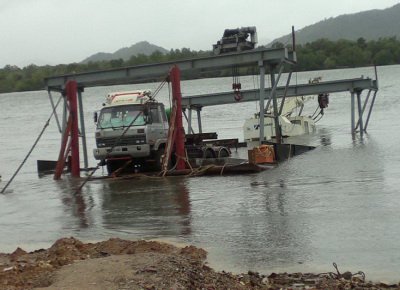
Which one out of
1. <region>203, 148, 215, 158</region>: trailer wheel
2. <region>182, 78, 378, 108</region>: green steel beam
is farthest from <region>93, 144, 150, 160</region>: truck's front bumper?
<region>182, 78, 378, 108</region>: green steel beam

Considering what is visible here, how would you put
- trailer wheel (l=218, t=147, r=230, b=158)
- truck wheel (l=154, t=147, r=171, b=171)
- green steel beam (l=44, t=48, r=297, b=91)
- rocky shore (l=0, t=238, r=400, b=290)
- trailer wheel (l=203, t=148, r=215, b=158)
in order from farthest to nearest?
trailer wheel (l=218, t=147, r=230, b=158) < trailer wheel (l=203, t=148, r=215, b=158) < green steel beam (l=44, t=48, r=297, b=91) < truck wheel (l=154, t=147, r=171, b=171) < rocky shore (l=0, t=238, r=400, b=290)

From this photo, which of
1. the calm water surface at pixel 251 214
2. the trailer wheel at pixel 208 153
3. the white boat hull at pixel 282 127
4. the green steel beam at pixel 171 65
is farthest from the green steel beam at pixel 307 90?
the trailer wheel at pixel 208 153

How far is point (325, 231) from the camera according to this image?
963 centimetres

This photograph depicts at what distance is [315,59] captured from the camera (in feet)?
224

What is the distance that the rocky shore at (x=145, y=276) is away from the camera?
20.6 ft

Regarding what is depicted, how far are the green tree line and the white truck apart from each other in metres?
32.9

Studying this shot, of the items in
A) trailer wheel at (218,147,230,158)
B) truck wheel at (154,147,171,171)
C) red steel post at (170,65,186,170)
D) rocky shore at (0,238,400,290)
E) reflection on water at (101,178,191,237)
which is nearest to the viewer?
rocky shore at (0,238,400,290)

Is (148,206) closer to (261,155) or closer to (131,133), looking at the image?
(131,133)

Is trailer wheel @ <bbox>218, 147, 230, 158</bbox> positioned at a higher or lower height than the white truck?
lower

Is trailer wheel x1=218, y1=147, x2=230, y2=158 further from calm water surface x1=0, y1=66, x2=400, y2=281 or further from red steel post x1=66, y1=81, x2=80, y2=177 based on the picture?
red steel post x1=66, y1=81, x2=80, y2=177

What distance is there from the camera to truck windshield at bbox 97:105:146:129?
67.4ft

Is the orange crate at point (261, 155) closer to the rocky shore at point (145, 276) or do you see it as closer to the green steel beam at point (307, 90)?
the green steel beam at point (307, 90)

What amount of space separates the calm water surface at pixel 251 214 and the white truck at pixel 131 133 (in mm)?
1467

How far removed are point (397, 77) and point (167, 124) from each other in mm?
79424
